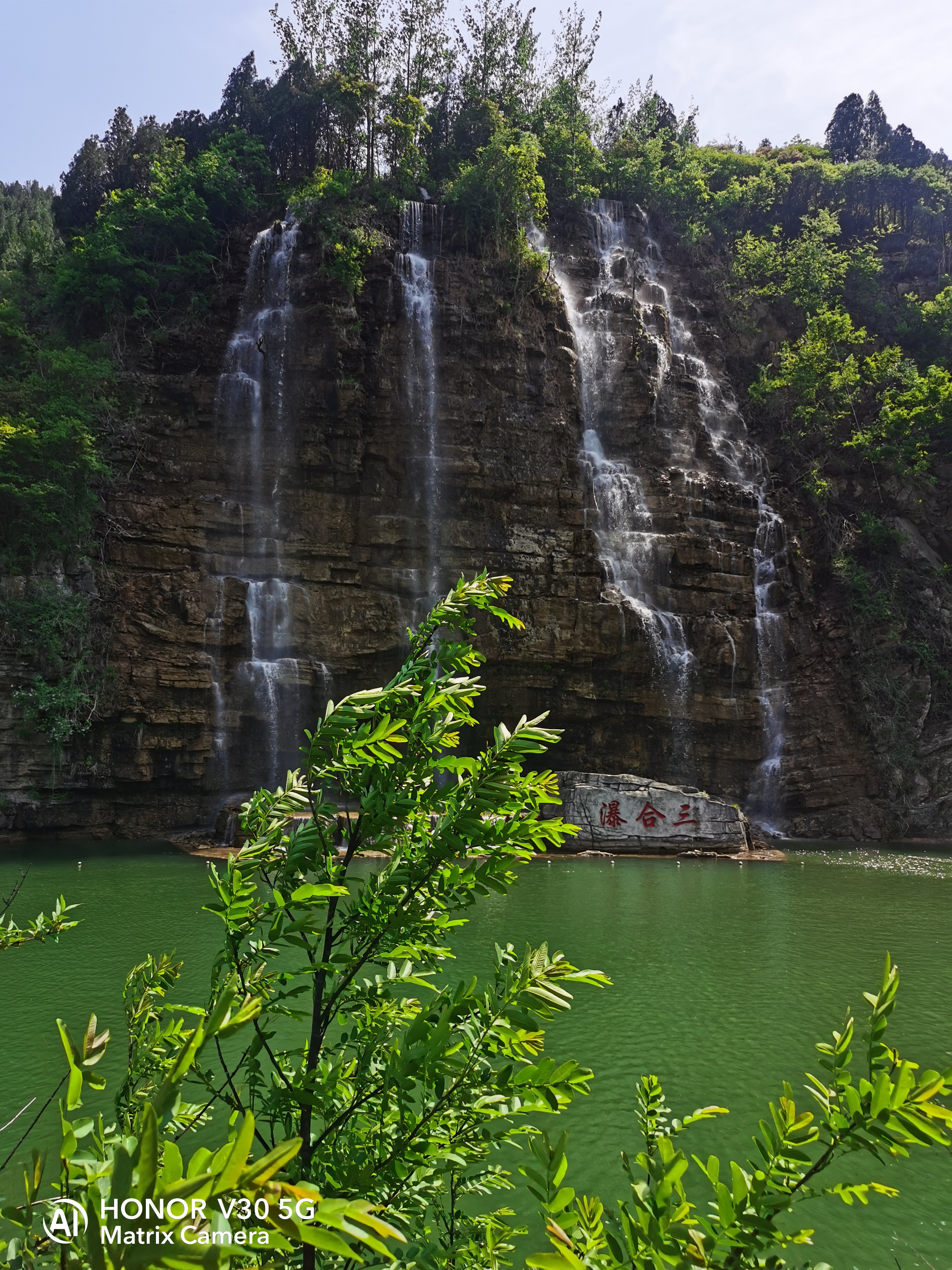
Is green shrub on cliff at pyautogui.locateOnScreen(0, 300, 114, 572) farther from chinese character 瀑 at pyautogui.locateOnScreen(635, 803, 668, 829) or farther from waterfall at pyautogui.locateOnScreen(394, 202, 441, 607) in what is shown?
chinese character 瀑 at pyautogui.locateOnScreen(635, 803, 668, 829)

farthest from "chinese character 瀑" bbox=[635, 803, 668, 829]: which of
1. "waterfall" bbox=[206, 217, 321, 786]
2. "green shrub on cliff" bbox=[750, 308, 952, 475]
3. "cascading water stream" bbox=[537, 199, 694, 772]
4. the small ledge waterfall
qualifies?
"green shrub on cliff" bbox=[750, 308, 952, 475]

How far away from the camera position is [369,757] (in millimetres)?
1494

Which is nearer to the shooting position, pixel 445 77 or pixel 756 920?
pixel 756 920

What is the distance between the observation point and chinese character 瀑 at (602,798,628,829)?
17734 mm

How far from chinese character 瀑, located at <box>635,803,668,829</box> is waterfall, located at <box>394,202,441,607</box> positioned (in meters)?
7.95

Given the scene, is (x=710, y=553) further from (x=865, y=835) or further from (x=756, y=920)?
(x=756, y=920)

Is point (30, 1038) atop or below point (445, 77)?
below

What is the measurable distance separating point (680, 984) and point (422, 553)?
16.0m

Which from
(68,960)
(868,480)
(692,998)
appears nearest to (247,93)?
(868,480)

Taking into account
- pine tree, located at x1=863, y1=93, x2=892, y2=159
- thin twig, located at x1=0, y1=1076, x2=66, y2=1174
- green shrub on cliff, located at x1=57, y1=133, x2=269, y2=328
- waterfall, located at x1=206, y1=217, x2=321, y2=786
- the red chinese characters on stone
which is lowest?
the red chinese characters on stone

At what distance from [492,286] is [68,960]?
22624 millimetres

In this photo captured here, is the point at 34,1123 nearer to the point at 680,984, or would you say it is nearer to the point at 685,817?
the point at 680,984

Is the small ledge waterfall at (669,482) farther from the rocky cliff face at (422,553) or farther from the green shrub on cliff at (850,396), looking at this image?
the green shrub on cliff at (850,396)

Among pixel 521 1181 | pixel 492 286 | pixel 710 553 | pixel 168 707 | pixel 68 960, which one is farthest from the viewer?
pixel 492 286
